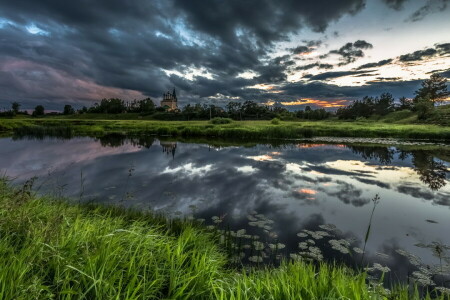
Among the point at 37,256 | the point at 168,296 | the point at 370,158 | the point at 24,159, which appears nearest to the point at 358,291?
the point at 168,296

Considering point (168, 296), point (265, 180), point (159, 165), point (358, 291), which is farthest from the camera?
point (159, 165)

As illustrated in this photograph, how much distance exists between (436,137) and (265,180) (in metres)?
40.6

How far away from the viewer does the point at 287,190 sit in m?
12.6

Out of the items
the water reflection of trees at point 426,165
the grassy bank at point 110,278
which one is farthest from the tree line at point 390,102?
the grassy bank at point 110,278

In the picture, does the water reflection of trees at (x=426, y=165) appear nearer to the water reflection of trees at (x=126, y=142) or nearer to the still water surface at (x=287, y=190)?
the still water surface at (x=287, y=190)

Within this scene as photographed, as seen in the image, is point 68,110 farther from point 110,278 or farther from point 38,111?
point 110,278

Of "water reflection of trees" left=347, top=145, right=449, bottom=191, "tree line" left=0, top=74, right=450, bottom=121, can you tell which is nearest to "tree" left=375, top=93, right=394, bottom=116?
"tree line" left=0, top=74, right=450, bottom=121

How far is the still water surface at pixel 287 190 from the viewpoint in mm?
7941

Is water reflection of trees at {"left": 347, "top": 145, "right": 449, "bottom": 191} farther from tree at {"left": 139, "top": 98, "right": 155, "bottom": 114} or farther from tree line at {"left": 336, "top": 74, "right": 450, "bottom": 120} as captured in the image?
tree at {"left": 139, "top": 98, "right": 155, "bottom": 114}

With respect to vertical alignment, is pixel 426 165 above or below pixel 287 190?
above

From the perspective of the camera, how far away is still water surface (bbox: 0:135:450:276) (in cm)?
794

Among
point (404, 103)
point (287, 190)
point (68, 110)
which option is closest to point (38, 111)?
point (68, 110)

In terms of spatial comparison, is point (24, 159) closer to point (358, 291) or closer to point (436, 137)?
point (358, 291)

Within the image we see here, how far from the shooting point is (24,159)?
66.7ft
